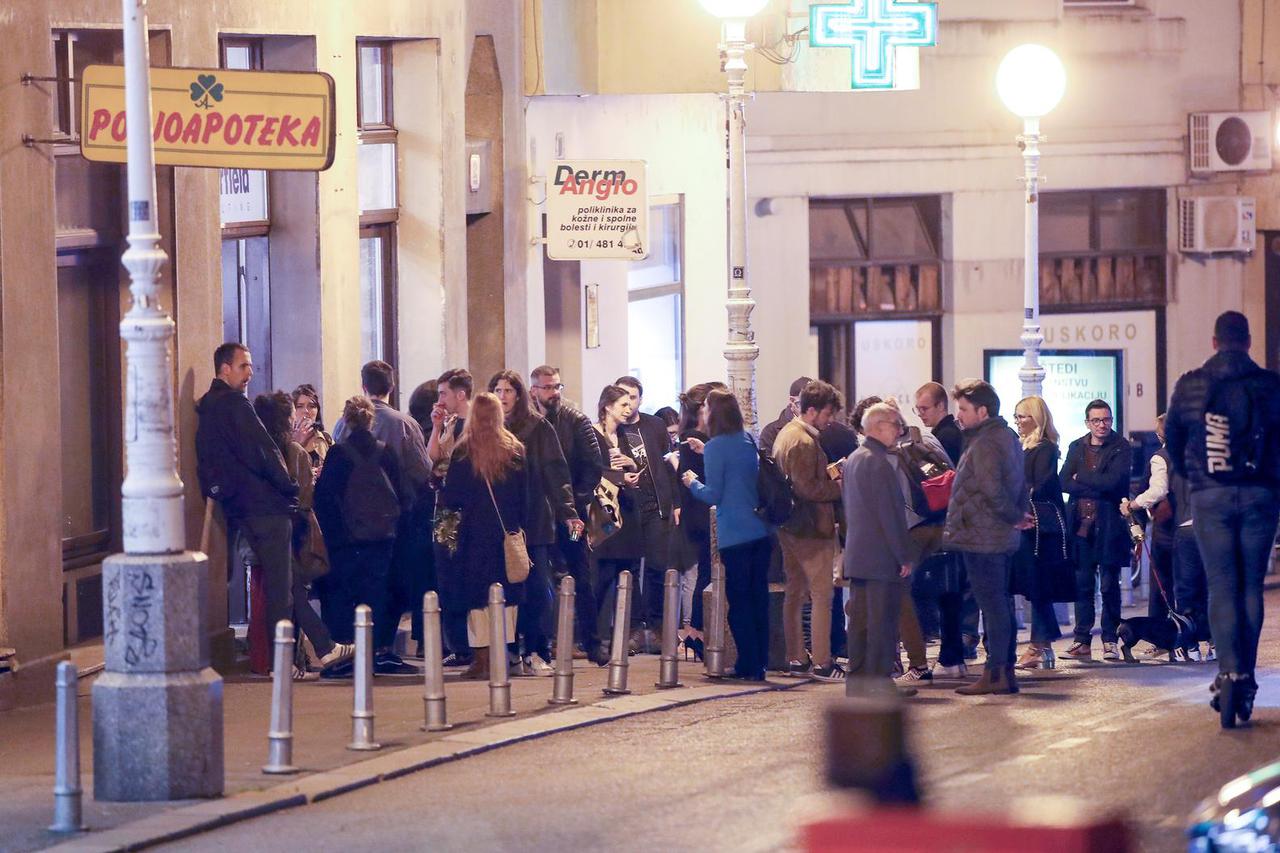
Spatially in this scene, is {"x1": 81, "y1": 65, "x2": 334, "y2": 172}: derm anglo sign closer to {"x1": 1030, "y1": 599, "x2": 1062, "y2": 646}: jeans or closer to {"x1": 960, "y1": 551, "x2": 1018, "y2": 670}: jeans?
{"x1": 960, "y1": 551, "x2": 1018, "y2": 670}: jeans

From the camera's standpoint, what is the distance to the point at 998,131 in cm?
2848

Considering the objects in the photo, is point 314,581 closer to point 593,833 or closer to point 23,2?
point 23,2

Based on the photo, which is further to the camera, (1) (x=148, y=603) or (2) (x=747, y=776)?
(2) (x=747, y=776)

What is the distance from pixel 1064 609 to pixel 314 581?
7670 mm

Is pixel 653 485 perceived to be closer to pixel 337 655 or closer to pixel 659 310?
pixel 337 655

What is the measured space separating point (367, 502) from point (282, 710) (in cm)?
386

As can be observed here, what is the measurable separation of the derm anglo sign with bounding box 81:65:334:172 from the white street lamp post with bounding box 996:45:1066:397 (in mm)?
9686

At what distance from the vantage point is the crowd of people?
575 inches

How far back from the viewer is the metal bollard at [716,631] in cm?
1541

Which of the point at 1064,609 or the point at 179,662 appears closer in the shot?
the point at 179,662

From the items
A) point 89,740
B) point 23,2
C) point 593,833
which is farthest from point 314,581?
point 593,833

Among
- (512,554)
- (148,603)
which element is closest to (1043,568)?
(512,554)

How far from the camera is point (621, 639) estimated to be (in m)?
14.4

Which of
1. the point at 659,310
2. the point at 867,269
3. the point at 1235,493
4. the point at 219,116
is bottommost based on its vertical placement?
the point at 1235,493
